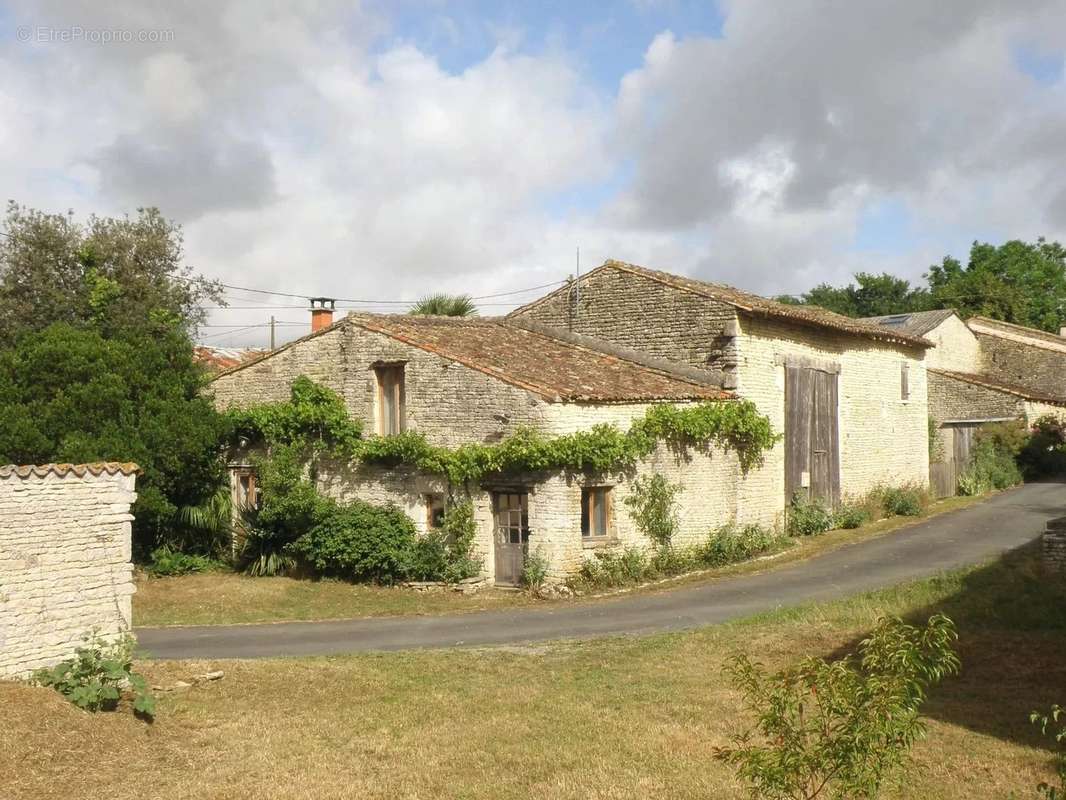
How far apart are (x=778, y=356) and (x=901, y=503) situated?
6.74 meters

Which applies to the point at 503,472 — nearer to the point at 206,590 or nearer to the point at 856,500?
the point at 206,590

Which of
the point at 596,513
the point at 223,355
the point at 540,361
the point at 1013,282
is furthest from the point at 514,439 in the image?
the point at 1013,282

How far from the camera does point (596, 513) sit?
20.1 m

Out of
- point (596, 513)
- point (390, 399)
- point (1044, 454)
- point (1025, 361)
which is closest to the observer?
point (596, 513)

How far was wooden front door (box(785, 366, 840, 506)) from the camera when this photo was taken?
2481cm

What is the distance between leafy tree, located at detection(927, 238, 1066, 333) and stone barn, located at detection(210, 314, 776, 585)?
40.4 metres

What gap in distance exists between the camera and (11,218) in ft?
103

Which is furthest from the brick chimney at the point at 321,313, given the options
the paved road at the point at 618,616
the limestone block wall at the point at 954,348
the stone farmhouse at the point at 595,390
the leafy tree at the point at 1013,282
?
the leafy tree at the point at 1013,282

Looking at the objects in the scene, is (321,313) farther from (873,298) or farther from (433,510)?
(873,298)

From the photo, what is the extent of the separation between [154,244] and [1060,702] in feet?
98.0

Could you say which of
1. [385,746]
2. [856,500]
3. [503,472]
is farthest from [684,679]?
[856,500]

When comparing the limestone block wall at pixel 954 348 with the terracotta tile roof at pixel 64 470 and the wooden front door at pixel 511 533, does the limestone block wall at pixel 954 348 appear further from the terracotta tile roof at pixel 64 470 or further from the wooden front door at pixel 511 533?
the terracotta tile roof at pixel 64 470

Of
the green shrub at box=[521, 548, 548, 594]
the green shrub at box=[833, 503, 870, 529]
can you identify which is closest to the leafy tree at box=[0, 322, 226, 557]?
the green shrub at box=[521, 548, 548, 594]

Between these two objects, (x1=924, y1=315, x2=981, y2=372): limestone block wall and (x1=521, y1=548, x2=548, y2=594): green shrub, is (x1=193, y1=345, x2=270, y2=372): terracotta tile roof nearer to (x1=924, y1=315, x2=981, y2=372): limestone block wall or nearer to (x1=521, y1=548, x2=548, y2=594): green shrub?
(x1=521, y1=548, x2=548, y2=594): green shrub
